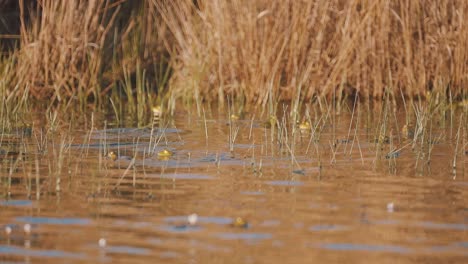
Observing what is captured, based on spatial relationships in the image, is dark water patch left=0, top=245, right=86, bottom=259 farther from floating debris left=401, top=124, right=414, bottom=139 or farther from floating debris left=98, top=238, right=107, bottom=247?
floating debris left=401, top=124, right=414, bottom=139

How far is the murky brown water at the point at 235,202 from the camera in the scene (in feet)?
16.2

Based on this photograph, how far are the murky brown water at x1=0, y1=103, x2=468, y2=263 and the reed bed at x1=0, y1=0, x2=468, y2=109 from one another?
3.23 m

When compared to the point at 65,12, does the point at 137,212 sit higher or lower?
lower

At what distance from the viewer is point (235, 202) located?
6137mm

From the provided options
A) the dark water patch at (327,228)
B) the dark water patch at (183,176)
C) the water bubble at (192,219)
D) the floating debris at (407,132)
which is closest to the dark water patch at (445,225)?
the dark water patch at (327,228)

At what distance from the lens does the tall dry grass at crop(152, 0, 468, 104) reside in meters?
12.1

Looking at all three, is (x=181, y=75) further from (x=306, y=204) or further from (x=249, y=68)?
(x=306, y=204)

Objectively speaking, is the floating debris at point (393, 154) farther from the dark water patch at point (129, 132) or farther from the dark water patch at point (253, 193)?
the dark water patch at point (129, 132)

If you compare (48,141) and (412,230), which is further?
(48,141)

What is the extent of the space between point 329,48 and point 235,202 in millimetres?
6549

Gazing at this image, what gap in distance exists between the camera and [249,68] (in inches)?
487

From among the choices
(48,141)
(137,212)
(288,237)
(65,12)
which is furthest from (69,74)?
(288,237)

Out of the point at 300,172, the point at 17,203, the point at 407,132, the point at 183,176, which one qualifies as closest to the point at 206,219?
the point at 17,203

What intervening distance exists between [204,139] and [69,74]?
3.96m
